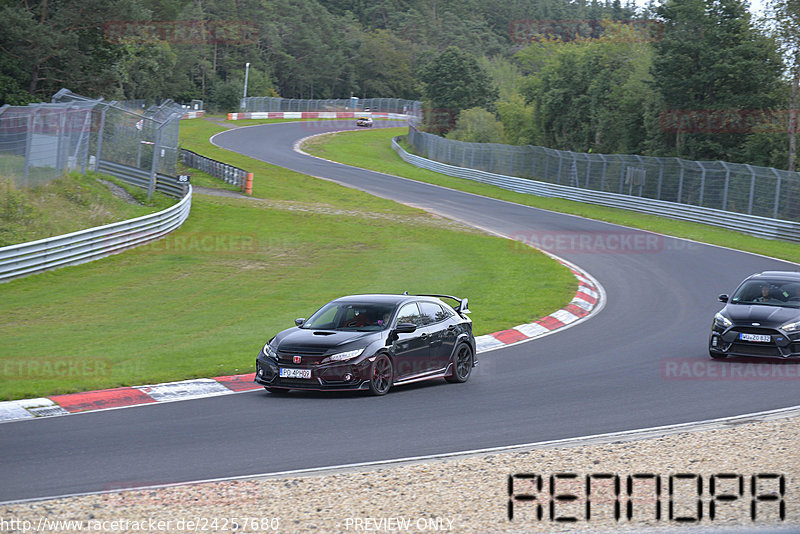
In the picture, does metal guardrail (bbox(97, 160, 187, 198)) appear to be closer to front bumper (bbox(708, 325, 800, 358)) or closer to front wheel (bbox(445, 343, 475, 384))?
front wheel (bbox(445, 343, 475, 384))

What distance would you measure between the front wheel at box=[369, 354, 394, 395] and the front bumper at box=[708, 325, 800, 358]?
646 centimetres

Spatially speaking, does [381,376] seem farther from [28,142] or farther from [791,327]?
[28,142]

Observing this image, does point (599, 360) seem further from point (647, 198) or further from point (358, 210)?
point (647, 198)

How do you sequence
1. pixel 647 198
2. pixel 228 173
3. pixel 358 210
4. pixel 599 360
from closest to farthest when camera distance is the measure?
pixel 599 360, pixel 358 210, pixel 647 198, pixel 228 173

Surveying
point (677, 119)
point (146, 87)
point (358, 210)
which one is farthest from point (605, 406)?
point (146, 87)

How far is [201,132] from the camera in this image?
266ft

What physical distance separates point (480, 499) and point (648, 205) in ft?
124

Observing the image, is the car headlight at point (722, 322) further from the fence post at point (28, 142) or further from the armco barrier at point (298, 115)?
the armco barrier at point (298, 115)

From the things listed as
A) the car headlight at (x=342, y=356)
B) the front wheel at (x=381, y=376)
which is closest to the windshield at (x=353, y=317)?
the front wheel at (x=381, y=376)

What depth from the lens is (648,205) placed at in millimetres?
43625

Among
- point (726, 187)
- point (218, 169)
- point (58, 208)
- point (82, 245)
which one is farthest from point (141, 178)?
point (726, 187)

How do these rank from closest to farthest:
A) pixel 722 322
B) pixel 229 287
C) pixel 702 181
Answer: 1. pixel 722 322
2. pixel 229 287
3. pixel 702 181

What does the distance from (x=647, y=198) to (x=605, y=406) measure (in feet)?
111

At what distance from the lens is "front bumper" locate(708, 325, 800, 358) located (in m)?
15.7
